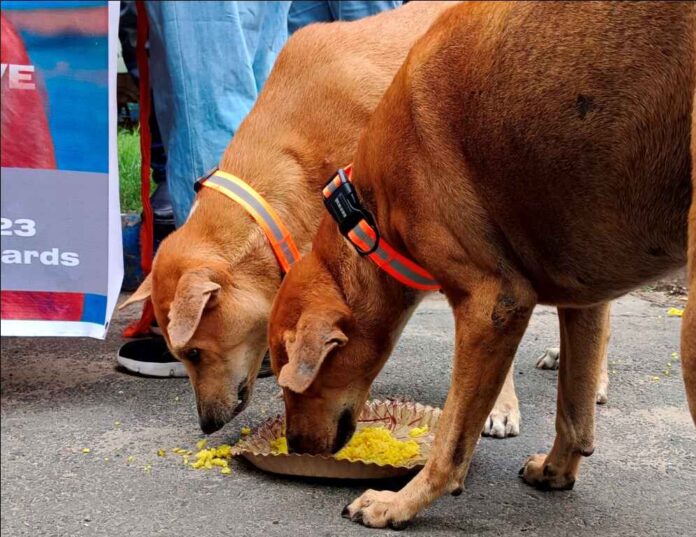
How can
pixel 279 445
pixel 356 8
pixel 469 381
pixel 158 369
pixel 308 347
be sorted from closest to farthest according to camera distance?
1. pixel 469 381
2. pixel 308 347
3. pixel 279 445
4. pixel 158 369
5. pixel 356 8

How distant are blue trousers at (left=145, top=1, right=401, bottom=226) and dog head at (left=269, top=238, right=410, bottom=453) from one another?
1.55 m

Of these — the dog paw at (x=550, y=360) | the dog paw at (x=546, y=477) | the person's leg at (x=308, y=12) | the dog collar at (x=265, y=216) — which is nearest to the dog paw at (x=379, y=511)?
the dog paw at (x=546, y=477)

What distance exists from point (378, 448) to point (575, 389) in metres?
0.79

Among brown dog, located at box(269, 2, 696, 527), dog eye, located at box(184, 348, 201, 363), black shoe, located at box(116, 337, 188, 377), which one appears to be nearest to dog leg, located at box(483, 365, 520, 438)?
brown dog, located at box(269, 2, 696, 527)

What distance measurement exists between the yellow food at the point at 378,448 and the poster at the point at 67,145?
127 centimetres

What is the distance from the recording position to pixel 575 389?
3299 mm

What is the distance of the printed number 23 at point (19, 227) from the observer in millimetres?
1878

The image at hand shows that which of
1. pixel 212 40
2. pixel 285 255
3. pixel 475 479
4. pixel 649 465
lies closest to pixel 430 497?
pixel 475 479

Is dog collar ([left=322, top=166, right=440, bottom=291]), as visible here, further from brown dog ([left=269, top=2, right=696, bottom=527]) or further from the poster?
the poster

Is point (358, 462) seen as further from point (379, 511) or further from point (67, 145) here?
point (67, 145)

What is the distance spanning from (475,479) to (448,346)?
1.77 metres

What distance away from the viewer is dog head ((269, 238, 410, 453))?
10.1ft

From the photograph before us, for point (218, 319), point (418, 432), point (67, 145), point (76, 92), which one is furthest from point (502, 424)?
point (76, 92)

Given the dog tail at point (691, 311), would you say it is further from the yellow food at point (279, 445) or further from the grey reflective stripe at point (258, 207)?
the grey reflective stripe at point (258, 207)
